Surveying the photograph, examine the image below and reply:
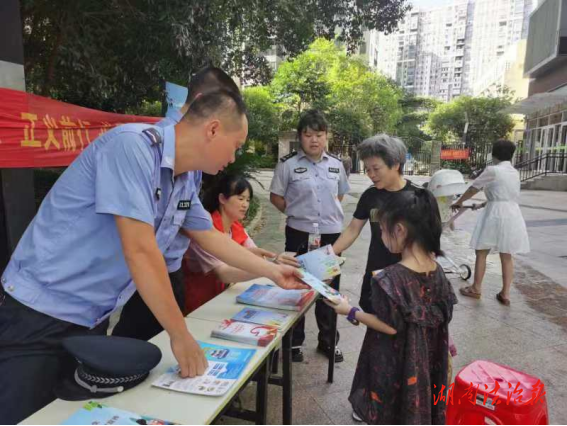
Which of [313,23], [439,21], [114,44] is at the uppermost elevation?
[439,21]

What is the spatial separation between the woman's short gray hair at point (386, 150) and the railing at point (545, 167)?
1729 centimetres

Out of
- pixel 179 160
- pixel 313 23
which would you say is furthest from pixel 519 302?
pixel 313 23

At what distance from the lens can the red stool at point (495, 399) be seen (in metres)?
1.66

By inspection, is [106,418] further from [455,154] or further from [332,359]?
[455,154]

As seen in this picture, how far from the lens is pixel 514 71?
31844mm

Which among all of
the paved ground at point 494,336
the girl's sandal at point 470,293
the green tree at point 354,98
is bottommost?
the paved ground at point 494,336

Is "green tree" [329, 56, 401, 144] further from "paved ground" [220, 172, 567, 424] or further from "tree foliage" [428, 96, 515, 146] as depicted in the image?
"paved ground" [220, 172, 567, 424]

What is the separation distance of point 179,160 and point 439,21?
10019cm

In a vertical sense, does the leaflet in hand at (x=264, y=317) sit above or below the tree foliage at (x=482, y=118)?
below

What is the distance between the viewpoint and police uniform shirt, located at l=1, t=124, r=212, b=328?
1238mm

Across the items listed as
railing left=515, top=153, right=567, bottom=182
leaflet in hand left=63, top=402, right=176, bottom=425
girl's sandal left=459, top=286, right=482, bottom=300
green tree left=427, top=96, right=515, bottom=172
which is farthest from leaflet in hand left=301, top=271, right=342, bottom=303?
green tree left=427, top=96, right=515, bottom=172

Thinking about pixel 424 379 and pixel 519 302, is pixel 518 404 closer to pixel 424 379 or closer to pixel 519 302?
pixel 424 379

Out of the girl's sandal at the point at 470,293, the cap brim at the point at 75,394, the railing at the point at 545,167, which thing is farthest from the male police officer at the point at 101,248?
the railing at the point at 545,167

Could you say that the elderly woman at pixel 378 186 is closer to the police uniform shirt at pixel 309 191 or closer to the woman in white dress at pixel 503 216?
the police uniform shirt at pixel 309 191
